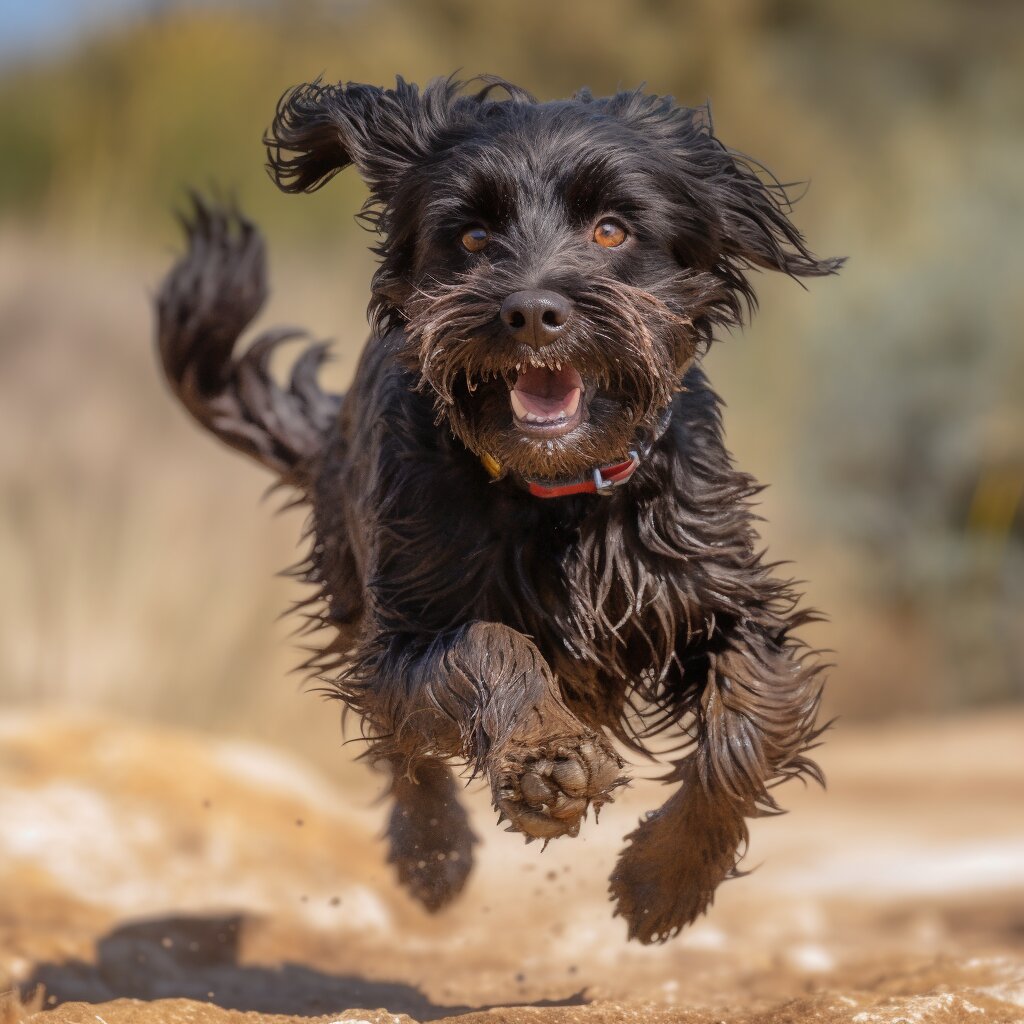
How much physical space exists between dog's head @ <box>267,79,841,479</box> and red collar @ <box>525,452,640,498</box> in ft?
0.15

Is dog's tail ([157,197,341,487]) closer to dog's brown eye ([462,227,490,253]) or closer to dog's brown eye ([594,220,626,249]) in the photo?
dog's brown eye ([462,227,490,253])

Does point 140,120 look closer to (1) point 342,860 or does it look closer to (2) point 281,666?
(2) point 281,666

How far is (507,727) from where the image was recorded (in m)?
3.74

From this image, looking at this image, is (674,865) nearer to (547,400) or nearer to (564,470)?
(564,470)

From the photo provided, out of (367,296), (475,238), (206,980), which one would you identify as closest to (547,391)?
(475,238)

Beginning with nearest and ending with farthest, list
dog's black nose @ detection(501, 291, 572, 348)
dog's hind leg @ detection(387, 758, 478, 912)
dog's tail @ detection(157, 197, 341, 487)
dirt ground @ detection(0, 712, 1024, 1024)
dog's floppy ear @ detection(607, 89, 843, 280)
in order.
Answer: dog's black nose @ detection(501, 291, 572, 348) < dog's floppy ear @ detection(607, 89, 843, 280) < dog's hind leg @ detection(387, 758, 478, 912) < dirt ground @ detection(0, 712, 1024, 1024) < dog's tail @ detection(157, 197, 341, 487)

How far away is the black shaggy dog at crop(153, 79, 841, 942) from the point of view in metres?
3.77

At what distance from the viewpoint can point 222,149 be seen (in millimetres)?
11383

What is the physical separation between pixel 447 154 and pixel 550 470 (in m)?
0.84

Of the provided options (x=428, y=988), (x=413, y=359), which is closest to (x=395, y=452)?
(x=413, y=359)

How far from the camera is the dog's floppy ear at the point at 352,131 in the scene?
4.21 metres

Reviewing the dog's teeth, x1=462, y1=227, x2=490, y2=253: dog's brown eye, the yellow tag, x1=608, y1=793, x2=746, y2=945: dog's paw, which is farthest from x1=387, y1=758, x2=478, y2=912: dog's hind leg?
x1=462, y1=227, x2=490, y2=253: dog's brown eye

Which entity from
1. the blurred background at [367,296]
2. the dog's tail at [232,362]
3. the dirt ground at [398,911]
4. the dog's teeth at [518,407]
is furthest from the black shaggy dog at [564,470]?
the blurred background at [367,296]

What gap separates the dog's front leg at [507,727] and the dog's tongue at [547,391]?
20.7 inches
